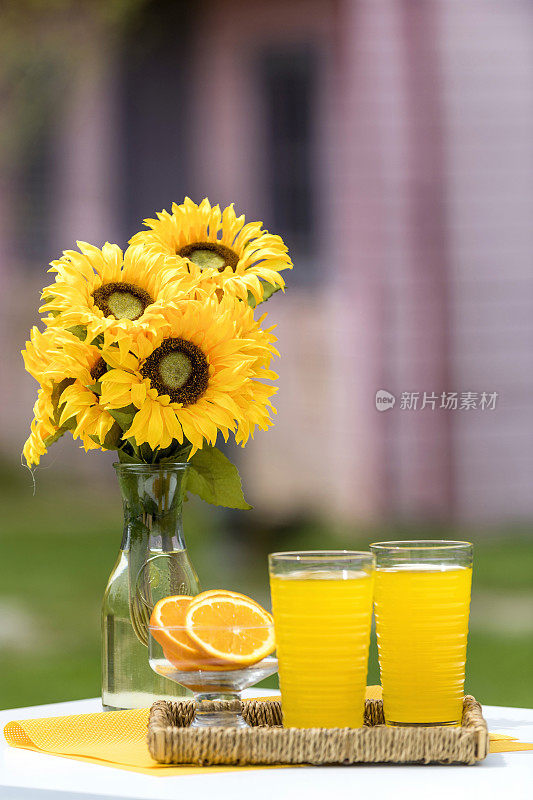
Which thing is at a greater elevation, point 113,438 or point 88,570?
point 113,438

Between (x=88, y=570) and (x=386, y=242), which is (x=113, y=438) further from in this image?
(x=88, y=570)

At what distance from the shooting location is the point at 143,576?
3.03 feet

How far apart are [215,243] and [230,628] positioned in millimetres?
379

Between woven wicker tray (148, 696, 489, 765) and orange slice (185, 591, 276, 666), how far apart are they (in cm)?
5

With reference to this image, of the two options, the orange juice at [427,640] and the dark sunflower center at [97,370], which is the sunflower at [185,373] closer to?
the dark sunflower center at [97,370]

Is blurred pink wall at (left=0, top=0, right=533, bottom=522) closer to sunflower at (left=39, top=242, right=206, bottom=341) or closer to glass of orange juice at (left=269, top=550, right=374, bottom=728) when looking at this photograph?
sunflower at (left=39, top=242, right=206, bottom=341)

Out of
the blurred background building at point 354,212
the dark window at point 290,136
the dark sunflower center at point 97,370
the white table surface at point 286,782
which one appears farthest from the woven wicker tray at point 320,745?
the dark window at point 290,136

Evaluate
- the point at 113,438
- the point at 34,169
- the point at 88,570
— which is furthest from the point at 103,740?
the point at 34,169

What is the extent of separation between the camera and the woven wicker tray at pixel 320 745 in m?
0.73

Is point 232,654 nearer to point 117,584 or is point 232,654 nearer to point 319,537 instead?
point 117,584

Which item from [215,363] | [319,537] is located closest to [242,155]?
[319,537]

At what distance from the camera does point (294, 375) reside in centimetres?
397

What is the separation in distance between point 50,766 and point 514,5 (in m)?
3.80

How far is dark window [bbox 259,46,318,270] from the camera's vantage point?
4082 mm
